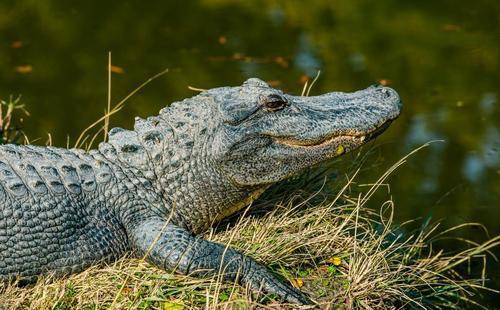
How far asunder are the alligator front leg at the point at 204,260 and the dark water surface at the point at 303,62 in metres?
3.15

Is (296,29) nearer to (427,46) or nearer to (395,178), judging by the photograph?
(427,46)

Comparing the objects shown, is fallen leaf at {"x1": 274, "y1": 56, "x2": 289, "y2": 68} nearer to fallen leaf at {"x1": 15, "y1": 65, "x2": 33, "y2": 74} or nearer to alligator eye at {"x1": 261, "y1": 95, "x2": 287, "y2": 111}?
fallen leaf at {"x1": 15, "y1": 65, "x2": 33, "y2": 74}

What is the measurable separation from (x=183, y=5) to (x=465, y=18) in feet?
13.2

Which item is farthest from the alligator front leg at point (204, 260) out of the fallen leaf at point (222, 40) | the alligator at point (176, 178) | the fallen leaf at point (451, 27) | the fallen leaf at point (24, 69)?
the fallen leaf at point (451, 27)

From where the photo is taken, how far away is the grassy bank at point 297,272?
482cm

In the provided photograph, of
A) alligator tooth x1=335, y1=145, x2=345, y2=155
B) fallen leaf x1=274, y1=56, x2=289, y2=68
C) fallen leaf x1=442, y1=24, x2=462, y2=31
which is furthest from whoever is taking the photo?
fallen leaf x1=442, y1=24, x2=462, y2=31

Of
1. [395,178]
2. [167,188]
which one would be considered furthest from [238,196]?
[395,178]

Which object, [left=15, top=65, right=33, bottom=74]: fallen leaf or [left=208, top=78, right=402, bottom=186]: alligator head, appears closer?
[left=208, top=78, right=402, bottom=186]: alligator head

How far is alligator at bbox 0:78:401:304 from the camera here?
4.98 m

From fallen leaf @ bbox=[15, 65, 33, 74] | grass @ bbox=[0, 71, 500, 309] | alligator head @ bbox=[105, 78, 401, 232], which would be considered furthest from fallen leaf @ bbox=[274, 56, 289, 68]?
alligator head @ bbox=[105, 78, 401, 232]

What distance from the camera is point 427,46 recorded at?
466 inches

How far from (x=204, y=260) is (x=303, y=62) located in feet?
22.3

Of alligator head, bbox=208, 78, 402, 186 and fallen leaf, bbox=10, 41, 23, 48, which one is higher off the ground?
alligator head, bbox=208, 78, 402, 186

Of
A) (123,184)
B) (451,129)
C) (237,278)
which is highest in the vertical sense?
(123,184)
